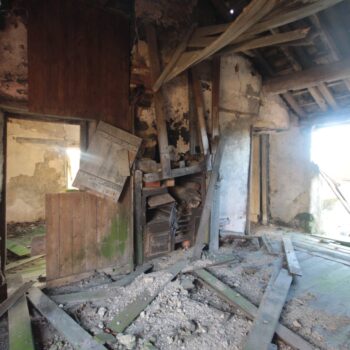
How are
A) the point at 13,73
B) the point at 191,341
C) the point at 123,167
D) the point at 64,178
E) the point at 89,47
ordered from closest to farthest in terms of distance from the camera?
the point at 191,341
the point at 13,73
the point at 89,47
the point at 123,167
the point at 64,178

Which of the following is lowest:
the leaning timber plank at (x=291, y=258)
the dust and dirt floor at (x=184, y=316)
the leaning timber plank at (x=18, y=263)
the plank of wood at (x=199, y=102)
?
the leaning timber plank at (x=18, y=263)

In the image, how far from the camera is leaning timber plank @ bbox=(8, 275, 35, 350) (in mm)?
1752

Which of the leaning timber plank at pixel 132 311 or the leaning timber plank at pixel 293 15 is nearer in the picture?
the leaning timber plank at pixel 293 15

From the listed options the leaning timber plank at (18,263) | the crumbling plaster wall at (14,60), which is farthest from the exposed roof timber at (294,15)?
the leaning timber plank at (18,263)

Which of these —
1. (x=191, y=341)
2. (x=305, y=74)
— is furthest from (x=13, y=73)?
(x=305, y=74)

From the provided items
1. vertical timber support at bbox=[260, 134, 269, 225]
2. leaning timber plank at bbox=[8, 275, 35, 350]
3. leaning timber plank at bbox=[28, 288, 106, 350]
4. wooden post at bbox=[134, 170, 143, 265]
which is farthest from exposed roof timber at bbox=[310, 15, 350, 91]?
leaning timber plank at bbox=[8, 275, 35, 350]

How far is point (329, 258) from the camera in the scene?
3.49m

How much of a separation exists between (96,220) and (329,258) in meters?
3.15

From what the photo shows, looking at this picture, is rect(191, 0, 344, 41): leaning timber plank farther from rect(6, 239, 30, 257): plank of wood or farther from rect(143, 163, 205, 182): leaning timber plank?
rect(6, 239, 30, 257): plank of wood

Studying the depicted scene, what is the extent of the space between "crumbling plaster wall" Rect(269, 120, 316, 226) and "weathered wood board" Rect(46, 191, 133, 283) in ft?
11.5

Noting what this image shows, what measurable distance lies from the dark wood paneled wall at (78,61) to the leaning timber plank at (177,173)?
0.65 meters

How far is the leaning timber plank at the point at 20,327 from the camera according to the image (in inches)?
69.0

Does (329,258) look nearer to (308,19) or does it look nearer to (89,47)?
(308,19)

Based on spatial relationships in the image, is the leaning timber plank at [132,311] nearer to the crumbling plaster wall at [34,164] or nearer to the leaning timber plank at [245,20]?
the leaning timber plank at [245,20]
